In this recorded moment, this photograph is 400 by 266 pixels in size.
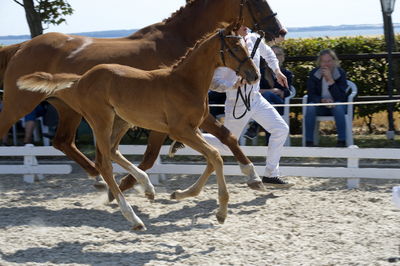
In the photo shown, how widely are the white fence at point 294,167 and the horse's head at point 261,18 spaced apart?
4.14 feet

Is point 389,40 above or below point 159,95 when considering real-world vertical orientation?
above

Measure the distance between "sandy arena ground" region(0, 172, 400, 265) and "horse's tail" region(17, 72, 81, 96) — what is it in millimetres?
1091

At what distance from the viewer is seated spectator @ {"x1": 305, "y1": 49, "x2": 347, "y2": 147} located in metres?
8.72

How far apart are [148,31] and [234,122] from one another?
117 cm

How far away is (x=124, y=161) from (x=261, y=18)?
1.92 m

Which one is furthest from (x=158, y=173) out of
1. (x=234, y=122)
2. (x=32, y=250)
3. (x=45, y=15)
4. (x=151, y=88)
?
(x=45, y=15)

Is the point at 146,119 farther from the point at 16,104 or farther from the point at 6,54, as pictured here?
the point at 6,54

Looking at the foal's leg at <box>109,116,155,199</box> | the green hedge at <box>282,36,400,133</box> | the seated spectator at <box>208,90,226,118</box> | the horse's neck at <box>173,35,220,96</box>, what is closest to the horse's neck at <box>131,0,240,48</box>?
the foal's leg at <box>109,116,155,199</box>

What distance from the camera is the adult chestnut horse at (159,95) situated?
548 centimetres

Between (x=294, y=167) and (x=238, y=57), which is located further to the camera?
(x=294, y=167)

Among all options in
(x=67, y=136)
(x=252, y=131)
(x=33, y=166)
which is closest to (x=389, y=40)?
(x=252, y=131)

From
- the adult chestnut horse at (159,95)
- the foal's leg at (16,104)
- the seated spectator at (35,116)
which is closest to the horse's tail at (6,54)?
the foal's leg at (16,104)

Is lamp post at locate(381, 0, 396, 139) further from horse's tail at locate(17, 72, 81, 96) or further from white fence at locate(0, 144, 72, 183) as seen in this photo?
horse's tail at locate(17, 72, 81, 96)

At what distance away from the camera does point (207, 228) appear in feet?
18.9
